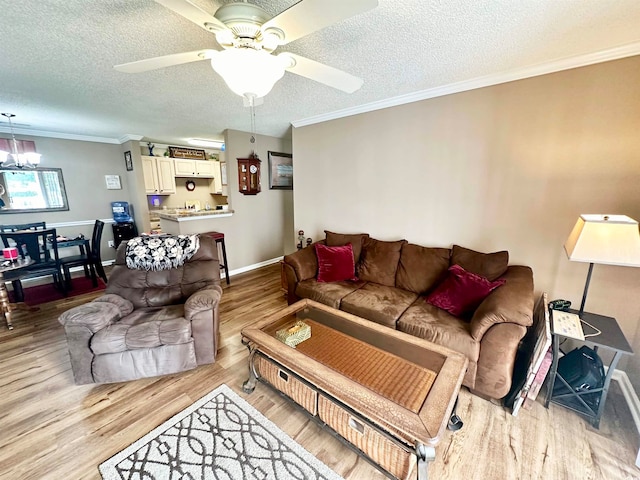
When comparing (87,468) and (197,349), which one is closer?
(87,468)

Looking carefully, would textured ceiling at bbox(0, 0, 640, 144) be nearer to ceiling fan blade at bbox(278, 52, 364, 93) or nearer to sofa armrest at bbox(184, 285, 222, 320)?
ceiling fan blade at bbox(278, 52, 364, 93)

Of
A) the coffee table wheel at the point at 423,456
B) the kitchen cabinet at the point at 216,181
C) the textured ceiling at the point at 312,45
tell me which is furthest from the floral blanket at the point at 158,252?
the kitchen cabinet at the point at 216,181

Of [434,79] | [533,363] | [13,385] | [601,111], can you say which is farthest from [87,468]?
[601,111]

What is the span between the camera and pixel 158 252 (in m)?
2.47

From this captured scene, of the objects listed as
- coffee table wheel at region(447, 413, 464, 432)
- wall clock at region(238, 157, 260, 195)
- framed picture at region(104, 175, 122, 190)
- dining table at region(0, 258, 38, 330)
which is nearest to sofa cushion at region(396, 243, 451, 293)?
coffee table wheel at region(447, 413, 464, 432)

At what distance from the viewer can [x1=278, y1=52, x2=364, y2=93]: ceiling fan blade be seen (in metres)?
1.30

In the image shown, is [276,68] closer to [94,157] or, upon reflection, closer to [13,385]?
[13,385]

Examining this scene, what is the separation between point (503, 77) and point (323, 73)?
1.85 metres

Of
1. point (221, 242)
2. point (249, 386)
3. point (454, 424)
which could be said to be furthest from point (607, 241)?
point (221, 242)

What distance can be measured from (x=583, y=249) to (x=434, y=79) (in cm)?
180

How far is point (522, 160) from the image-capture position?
2.22 metres

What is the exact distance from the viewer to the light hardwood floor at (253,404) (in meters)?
1.40

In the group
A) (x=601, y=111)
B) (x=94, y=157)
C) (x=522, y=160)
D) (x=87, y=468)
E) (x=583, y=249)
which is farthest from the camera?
(x=94, y=157)

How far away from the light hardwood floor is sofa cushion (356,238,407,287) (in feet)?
4.07
